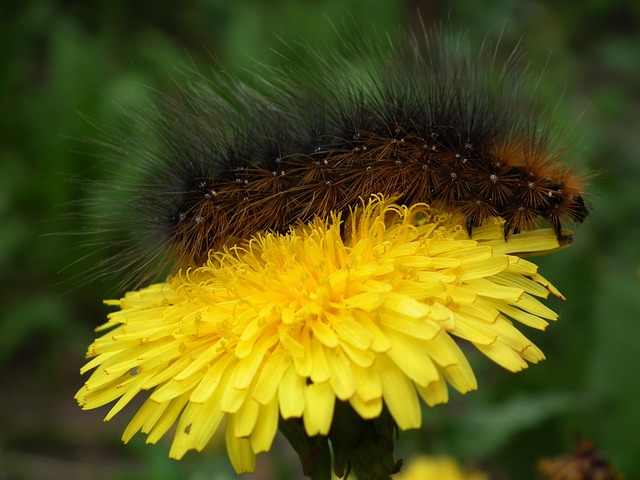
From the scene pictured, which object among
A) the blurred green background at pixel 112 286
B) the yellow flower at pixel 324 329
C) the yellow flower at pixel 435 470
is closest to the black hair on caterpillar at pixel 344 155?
the yellow flower at pixel 324 329

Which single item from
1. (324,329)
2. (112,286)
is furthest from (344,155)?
(112,286)

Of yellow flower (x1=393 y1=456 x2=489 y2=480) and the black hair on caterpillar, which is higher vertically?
the black hair on caterpillar

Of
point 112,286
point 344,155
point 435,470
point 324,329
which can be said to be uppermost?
point 344,155

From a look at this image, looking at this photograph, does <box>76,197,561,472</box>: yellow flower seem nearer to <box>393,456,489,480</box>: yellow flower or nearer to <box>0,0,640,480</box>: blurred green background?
<box>0,0,640,480</box>: blurred green background

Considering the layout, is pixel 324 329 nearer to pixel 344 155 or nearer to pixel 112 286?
pixel 344 155

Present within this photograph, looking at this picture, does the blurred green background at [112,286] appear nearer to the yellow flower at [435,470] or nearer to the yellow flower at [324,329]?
the yellow flower at [435,470]

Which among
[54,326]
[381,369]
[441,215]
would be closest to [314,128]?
[441,215]

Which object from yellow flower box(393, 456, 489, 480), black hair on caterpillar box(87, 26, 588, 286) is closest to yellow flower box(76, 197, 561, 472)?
black hair on caterpillar box(87, 26, 588, 286)
